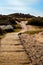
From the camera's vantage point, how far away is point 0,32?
19.8m

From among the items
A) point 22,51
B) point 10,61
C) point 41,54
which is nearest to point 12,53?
point 22,51

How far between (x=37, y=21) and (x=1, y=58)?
19973mm

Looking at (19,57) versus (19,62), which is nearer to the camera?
(19,62)

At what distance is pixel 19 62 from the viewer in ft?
30.0

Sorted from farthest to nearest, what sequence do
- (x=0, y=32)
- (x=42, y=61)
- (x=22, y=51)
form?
(x=0, y=32)
(x=22, y=51)
(x=42, y=61)

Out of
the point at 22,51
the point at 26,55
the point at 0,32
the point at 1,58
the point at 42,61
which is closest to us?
the point at 42,61

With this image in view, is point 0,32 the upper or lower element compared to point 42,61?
lower

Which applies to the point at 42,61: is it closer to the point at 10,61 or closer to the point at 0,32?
the point at 10,61

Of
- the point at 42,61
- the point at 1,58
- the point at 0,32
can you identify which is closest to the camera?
the point at 42,61

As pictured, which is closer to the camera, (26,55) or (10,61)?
(10,61)

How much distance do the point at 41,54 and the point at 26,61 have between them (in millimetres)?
830

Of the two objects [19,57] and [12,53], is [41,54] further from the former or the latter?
[12,53]

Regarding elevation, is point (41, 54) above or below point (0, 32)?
above

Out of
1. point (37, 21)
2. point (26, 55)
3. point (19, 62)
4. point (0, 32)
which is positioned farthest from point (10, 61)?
point (37, 21)
